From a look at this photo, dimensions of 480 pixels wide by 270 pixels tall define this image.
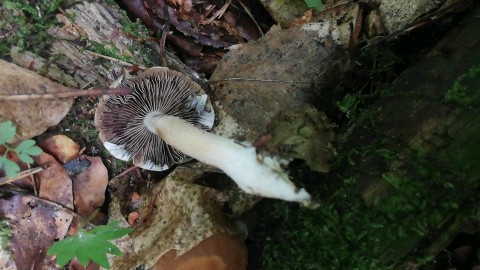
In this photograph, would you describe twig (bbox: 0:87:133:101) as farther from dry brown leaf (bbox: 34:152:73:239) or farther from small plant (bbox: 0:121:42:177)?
dry brown leaf (bbox: 34:152:73:239)

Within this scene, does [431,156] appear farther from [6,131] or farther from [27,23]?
[27,23]

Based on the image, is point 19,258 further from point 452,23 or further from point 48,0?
point 452,23

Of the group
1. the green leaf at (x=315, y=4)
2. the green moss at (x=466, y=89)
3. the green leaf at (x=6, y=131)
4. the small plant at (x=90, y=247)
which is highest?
the green moss at (x=466, y=89)

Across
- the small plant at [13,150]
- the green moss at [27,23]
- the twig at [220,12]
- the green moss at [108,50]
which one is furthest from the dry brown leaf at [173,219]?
the twig at [220,12]

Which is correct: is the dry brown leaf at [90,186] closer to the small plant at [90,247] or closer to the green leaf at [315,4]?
the small plant at [90,247]

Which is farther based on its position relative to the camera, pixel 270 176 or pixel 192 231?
pixel 192 231

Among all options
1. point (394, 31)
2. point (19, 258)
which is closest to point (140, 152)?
point (19, 258)

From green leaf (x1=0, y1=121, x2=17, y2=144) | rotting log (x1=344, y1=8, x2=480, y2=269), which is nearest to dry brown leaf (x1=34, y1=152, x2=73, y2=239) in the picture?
green leaf (x1=0, y1=121, x2=17, y2=144)
